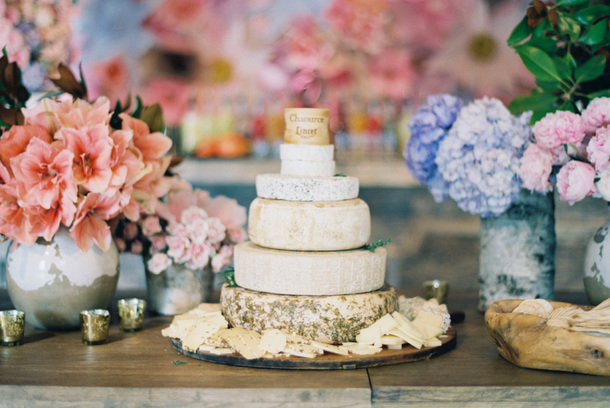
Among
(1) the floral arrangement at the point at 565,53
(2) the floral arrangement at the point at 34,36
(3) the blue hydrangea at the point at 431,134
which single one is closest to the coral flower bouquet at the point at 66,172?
(3) the blue hydrangea at the point at 431,134

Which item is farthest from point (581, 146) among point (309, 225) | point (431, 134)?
point (309, 225)

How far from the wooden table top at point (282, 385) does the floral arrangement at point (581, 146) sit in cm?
32

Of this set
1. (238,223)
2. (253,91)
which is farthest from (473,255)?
(238,223)

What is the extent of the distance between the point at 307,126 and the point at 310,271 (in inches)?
9.6

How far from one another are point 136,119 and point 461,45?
2.02 m

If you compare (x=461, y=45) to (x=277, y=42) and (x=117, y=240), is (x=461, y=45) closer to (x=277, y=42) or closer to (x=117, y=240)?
(x=277, y=42)

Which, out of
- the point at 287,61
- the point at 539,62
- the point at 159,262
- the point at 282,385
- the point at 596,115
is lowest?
the point at 282,385

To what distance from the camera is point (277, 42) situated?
2947 millimetres

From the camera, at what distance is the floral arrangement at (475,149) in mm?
1216

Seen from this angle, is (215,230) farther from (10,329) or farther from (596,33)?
(596,33)

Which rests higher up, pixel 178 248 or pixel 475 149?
pixel 475 149

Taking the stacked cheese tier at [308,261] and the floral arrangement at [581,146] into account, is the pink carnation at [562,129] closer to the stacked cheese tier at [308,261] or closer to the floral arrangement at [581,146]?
the floral arrangement at [581,146]

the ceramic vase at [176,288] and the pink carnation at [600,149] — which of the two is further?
the ceramic vase at [176,288]

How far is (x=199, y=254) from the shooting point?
1268 mm
